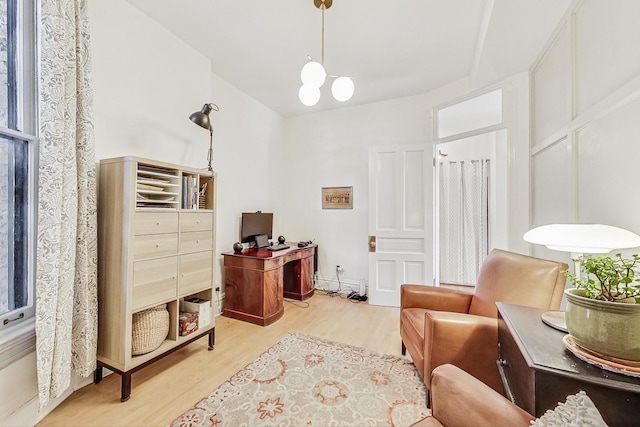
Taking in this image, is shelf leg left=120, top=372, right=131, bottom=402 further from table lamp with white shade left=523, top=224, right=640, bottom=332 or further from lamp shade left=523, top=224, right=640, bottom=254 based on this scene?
lamp shade left=523, top=224, right=640, bottom=254

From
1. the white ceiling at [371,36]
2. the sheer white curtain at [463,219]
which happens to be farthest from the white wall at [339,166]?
the sheer white curtain at [463,219]

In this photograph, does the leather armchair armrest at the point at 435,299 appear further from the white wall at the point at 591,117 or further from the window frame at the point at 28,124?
the window frame at the point at 28,124

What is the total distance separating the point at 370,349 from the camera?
7.47ft

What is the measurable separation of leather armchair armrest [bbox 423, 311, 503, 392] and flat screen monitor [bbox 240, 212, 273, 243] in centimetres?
242

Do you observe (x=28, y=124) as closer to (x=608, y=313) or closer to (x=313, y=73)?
(x=313, y=73)

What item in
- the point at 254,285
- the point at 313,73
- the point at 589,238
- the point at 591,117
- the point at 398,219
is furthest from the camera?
the point at 398,219

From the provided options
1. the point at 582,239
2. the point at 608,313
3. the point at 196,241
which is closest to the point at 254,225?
the point at 196,241

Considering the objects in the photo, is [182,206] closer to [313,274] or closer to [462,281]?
[313,274]

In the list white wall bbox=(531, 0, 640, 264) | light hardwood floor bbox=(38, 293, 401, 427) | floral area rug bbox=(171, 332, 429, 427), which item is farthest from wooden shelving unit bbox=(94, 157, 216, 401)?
white wall bbox=(531, 0, 640, 264)

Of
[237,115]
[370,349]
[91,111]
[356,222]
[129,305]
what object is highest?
[237,115]

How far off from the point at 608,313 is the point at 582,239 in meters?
0.34

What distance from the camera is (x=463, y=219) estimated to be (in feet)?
13.8

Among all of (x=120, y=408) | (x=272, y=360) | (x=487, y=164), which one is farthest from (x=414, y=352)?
(x=487, y=164)

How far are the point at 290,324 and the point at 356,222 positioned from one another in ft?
5.67
